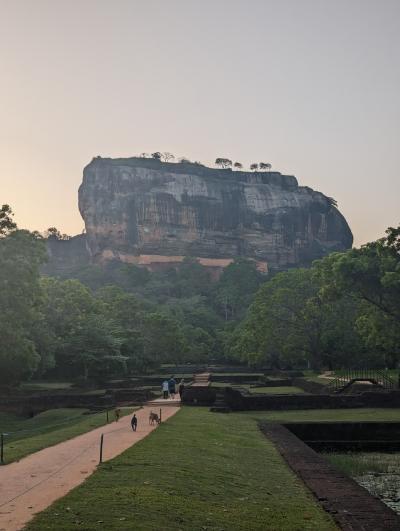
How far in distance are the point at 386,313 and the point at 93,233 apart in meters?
126

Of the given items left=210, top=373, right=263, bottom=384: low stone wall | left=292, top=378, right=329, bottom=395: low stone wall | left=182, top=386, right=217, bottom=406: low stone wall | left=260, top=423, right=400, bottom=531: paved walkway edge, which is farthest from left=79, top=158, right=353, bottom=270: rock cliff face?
left=260, top=423, right=400, bottom=531: paved walkway edge

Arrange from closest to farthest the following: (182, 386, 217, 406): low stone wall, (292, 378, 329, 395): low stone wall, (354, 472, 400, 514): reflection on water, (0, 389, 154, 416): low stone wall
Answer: (354, 472, 400, 514): reflection on water < (182, 386, 217, 406): low stone wall < (0, 389, 154, 416): low stone wall < (292, 378, 329, 395): low stone wall

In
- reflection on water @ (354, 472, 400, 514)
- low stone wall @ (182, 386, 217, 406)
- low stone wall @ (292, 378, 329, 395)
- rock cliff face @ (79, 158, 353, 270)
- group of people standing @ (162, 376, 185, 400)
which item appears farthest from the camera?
rock cliff face @ (79, 158, 353, 270)

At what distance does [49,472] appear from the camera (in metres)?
11.0

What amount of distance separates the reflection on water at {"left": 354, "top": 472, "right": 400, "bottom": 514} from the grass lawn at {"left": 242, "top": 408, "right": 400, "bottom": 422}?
7075 mm

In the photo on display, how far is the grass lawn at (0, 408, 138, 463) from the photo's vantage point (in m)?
14.5

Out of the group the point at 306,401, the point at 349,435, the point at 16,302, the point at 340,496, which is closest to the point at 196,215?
the point at 16,302

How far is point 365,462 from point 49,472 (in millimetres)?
9710

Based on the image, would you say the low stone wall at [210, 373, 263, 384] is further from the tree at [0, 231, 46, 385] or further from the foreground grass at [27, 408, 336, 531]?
the foreground grass at [27, 408, 336, 531]

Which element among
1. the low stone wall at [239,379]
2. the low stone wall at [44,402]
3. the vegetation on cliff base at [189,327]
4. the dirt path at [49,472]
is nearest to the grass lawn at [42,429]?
the dirt path at [49,472]

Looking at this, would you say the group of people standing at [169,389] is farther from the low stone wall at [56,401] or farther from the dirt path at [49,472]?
the dirt path at [49,472]

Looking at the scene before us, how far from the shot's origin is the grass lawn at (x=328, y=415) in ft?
74.8

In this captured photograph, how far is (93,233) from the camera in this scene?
505ft

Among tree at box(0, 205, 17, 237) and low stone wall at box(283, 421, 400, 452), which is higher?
tree at box(0, 205, 17, 237)
